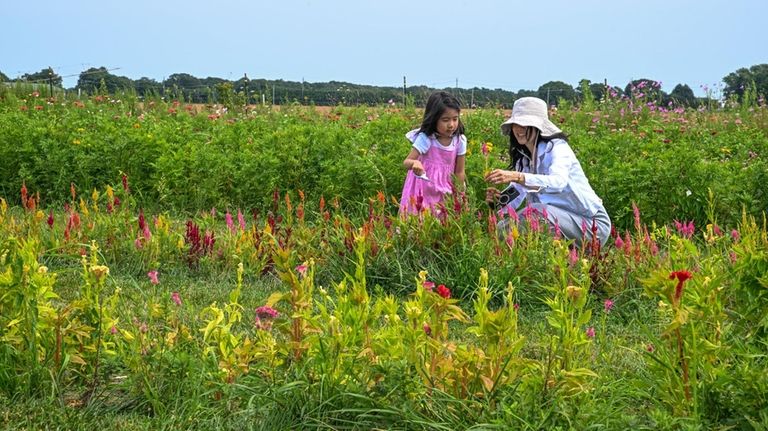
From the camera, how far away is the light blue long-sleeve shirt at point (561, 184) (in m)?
5.29

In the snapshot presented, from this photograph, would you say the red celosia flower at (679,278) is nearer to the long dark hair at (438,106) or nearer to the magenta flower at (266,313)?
the magenta flower at (266,313)

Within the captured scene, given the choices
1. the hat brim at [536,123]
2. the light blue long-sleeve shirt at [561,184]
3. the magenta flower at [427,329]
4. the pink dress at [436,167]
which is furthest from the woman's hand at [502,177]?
the magenta flower at [427,329]

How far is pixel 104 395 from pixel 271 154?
4.35 metres

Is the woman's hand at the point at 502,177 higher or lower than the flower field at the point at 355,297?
higher

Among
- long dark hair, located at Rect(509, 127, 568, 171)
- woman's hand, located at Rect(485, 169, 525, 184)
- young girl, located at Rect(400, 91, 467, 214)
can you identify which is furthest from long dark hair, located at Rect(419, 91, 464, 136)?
woman's hand, located at Rect(485, 169, 525, 184)

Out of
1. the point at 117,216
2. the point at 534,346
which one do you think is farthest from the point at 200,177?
the point at 534,346

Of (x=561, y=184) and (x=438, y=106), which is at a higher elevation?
(x=438, y=106)

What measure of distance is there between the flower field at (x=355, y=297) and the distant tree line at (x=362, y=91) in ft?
16.8

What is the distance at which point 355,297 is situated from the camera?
2824mm

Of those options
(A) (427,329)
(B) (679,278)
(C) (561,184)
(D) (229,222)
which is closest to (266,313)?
(A) (427,329)

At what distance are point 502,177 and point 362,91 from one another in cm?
1280

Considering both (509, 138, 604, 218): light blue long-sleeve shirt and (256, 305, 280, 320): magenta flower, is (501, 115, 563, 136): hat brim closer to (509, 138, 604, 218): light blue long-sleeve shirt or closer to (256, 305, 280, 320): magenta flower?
(509, 138, 604, 218): light blue long-sleeve shirt

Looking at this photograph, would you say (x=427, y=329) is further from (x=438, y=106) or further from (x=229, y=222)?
(x=438, y=106)

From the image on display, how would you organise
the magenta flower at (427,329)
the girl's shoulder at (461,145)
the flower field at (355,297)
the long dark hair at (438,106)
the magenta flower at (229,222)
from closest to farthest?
the flower field at (355,297)
the magenta flower at (427,329)
the magenta flower at (229,222)
the long dark hair at (438,106)
the girl's shoulder at (461,145)
